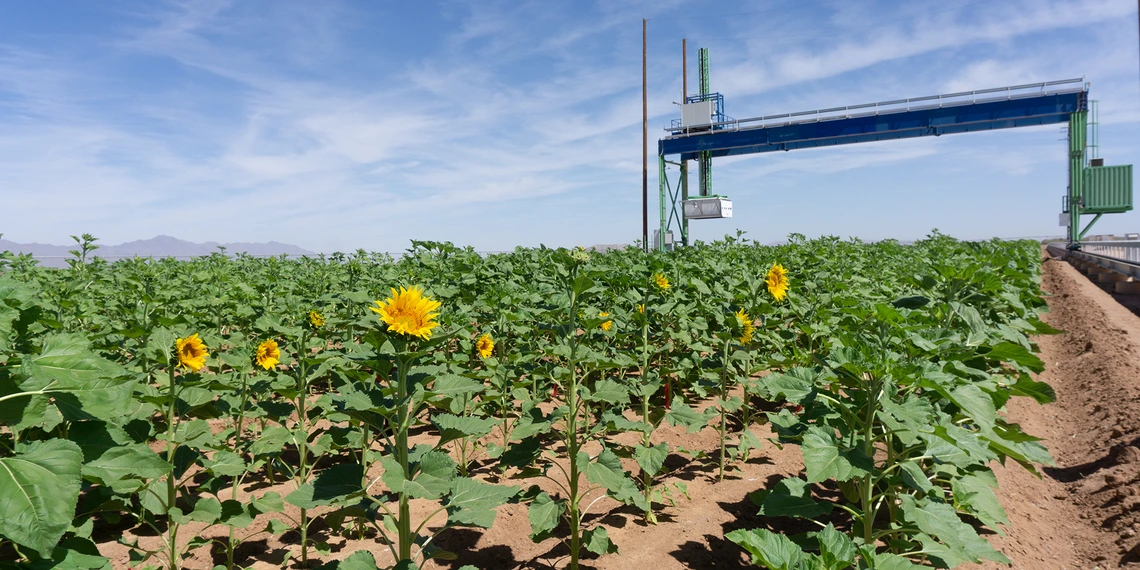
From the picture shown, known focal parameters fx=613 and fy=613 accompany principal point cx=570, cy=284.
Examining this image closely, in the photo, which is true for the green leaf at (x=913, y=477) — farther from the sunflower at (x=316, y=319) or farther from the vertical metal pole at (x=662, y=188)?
the vertical metal pole at (x=662, y=188)

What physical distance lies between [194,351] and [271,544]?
1.43 m

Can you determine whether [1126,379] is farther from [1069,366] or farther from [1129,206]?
[1129,206]

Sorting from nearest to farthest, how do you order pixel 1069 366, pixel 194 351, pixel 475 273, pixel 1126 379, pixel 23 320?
pixel 23 320 → pixel 194 351 → pixel 1126 379 → pixel 475 273 → pixel 1069 366

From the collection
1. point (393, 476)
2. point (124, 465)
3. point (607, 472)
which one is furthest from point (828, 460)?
point (124, 465)

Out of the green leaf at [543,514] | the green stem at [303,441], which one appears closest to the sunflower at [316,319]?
the green stem at [303,441]

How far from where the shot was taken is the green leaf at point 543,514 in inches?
127

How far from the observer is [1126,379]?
22.5 ft

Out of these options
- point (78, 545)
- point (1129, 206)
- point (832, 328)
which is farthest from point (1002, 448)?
point (1129, 206)

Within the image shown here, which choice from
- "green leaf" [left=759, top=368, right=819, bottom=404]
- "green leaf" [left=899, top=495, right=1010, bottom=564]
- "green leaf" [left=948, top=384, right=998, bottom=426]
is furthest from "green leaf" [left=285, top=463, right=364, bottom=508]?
"green leaf" [left=948, top=384, right=998, bottom=426]

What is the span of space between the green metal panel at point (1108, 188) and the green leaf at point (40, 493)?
126 ft

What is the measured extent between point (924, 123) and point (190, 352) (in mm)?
29126

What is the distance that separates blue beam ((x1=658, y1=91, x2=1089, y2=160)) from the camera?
83.9 feet

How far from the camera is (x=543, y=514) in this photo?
330cm

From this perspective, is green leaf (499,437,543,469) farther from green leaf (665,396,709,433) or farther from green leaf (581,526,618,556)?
green leaf (665,396,709,433)
